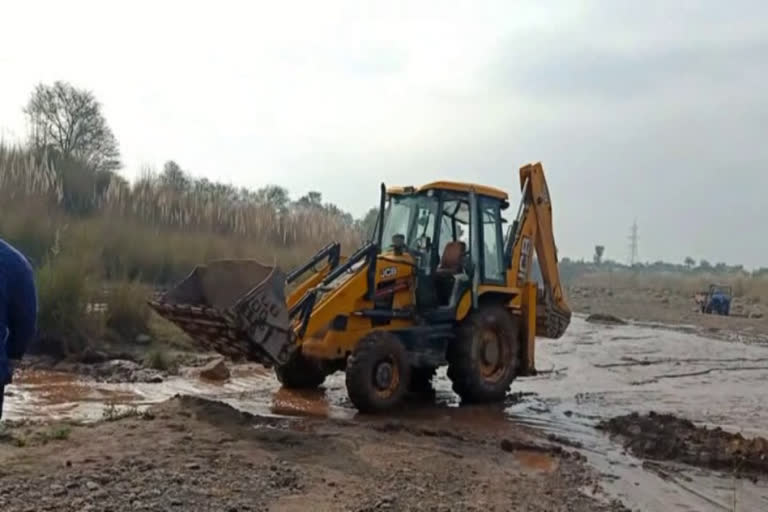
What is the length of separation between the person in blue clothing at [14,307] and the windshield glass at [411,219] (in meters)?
6.60

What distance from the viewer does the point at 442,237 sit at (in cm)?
1041

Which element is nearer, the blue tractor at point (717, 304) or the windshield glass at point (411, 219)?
the windshield glass at point (411, 219)

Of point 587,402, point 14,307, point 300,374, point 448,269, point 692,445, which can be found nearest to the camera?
point 14,307

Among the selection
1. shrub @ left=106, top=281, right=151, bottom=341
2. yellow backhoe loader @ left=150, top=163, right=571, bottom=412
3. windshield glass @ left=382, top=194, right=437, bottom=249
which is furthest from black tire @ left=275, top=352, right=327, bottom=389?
shrub @ left=106, top=281, right=151, bottom=341

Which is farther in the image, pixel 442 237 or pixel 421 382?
pixel 421 382

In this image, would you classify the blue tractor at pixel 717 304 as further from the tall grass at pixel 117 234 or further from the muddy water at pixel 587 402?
the muddy water at pixel 587 402

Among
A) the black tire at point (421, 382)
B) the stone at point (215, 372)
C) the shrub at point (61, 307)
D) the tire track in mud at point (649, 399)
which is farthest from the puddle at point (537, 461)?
the shrub at point (61, 307)

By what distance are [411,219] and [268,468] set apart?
5.17 metres

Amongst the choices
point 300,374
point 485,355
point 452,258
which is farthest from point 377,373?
point 485,355

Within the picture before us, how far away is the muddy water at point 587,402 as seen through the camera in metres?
6.90

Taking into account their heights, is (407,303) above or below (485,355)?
above

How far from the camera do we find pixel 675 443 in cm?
805

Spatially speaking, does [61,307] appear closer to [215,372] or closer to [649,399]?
[215,372]

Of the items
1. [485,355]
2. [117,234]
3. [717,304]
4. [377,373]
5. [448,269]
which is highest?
[117,234]
